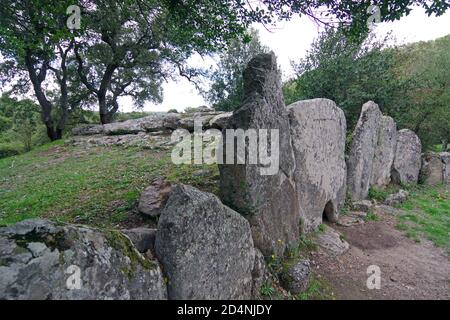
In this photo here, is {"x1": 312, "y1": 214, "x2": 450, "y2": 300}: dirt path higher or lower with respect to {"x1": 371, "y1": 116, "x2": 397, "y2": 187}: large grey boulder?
lower

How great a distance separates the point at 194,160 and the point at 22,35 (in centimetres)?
560

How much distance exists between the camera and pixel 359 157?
832cm

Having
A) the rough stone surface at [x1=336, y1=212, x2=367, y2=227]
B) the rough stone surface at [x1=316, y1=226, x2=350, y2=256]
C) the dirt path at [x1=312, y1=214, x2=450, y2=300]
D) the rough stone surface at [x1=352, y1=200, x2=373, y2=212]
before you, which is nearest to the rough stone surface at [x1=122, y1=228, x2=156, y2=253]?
the dirt path at [x1=312, y1=214, x2=450, y2=300]

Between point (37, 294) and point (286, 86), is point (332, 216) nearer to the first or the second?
point (37, 294)

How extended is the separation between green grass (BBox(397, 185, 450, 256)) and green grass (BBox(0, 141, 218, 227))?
5.31 metres

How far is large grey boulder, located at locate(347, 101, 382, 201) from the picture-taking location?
8.23 m

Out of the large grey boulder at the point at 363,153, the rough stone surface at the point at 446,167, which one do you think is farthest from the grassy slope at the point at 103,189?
the large grey boulder at the point at 363,153

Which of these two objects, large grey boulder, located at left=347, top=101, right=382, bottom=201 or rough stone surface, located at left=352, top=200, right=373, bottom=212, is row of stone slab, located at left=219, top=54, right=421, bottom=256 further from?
rough stone surface, located at left=352, top=200, right=373, bottom=212

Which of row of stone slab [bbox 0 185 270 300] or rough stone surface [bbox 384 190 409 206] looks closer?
row of stone slab [bbox 0 185 270 300]

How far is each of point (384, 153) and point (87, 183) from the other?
986 cm

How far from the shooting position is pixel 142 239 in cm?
318

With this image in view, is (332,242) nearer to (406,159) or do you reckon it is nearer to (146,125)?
(406,159)

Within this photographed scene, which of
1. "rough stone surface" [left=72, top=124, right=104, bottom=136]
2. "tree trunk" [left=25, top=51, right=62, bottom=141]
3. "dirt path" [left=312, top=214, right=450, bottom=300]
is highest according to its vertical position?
"tree trunk" [left=25, top=51, right=62, bottom=141]
